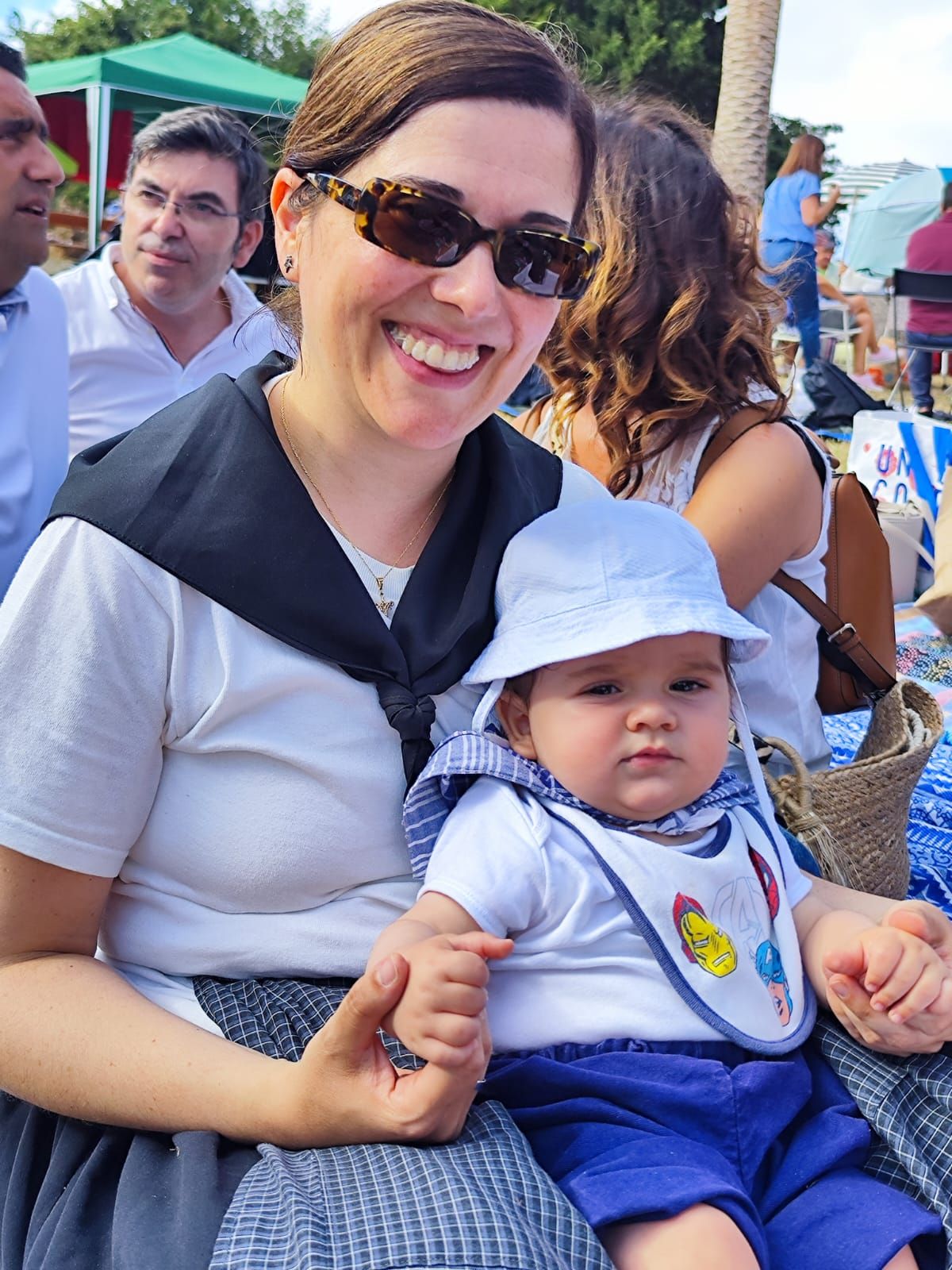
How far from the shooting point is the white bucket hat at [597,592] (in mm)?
1748

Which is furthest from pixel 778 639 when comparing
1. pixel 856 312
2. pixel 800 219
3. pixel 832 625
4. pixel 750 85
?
pixel 856 312

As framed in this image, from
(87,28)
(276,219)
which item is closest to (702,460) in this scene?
(276,219)

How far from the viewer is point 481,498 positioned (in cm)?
199

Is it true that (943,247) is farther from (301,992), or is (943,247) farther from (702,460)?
(301,992)

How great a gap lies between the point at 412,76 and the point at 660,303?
1380 millimetres

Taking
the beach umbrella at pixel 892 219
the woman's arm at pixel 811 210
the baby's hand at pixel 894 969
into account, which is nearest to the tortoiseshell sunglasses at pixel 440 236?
the baby's hand at pixel 894 969

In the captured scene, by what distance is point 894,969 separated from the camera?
1.64 metres

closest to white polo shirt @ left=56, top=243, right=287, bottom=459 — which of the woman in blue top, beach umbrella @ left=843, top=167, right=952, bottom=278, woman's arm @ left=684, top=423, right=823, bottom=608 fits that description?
woman's arm @ left=684, top=423, right=823, bottom=608

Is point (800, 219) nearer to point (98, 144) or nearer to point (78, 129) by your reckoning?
point (98, 144)

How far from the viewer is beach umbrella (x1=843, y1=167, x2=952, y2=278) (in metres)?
21.9

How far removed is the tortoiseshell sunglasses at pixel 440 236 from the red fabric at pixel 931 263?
1085 cm

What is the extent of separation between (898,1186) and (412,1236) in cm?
71

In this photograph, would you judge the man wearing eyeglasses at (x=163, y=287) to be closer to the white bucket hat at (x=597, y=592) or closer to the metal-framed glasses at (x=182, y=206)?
the metal-framed glasses at (x=182, y=206)

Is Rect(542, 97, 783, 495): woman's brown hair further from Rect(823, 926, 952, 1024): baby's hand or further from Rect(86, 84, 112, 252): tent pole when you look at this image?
Rect(86, 84, 112, 252): tent pole
